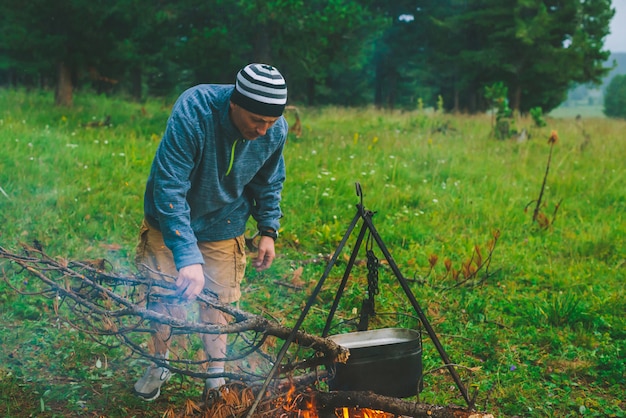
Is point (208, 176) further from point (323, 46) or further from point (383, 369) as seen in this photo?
point (323, 46)

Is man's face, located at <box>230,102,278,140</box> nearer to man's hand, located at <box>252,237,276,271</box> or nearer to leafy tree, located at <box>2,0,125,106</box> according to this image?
man's hand, located at <box>252,237,276,271</box>

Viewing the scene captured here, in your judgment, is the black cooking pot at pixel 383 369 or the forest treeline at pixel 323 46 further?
the forest treeline at pixel 323 46

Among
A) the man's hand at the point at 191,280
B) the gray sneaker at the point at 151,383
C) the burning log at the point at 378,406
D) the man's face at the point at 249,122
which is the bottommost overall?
the gray sneaker at the point at 151,383

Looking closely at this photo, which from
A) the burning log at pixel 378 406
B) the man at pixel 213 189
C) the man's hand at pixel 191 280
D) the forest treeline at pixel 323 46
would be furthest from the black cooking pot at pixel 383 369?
the forest treeline at pixel 323 46

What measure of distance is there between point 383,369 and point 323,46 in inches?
405

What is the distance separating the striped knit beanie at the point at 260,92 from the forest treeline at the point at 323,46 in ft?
28.5

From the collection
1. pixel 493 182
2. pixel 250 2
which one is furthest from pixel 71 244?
pixel 250 2

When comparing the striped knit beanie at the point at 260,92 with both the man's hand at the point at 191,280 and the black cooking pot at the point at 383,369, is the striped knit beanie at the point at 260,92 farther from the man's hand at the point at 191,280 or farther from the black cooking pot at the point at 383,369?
the black cooking pot at the point at 383,369

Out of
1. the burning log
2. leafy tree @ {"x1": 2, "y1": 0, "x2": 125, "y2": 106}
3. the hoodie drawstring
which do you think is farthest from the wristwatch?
leafy tree @ {"x1": 2, "y1": 0, "x2": 125, "y2": 106}

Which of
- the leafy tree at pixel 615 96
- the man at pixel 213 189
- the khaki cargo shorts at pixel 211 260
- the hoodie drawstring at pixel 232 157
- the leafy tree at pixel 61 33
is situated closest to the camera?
the man at pixel 213 189

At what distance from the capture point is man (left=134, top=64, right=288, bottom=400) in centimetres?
249

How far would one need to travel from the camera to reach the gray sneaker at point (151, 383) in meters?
3.29

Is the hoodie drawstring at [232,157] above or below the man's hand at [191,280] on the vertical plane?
above

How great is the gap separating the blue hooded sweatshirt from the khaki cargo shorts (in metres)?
0.07
